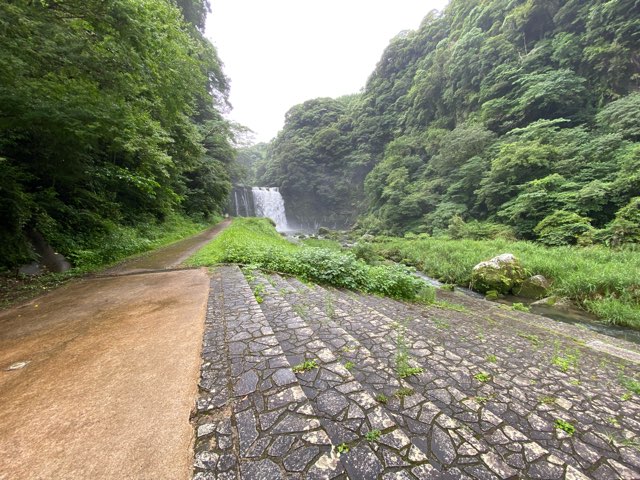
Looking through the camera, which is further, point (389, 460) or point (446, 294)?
point (446, 294)

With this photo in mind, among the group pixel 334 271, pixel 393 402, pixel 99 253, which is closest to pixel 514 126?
pixel 334 271

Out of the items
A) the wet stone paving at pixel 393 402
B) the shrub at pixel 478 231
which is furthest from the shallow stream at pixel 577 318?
the shrub at pixel 478 231

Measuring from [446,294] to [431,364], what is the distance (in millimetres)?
6491

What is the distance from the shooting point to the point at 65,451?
5.70 feet

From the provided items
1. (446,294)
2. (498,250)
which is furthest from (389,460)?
(498,250)

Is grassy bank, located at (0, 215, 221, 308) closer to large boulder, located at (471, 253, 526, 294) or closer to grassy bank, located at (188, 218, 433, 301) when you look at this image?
grassy bank, located at (188, 218, 433, 301)

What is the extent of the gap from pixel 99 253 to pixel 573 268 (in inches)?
589

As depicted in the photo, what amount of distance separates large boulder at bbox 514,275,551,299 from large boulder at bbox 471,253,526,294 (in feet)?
0.55

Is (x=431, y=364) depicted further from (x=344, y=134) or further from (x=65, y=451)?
(x=344, y=134)

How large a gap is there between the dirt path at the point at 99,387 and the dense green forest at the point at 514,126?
48.2 ft

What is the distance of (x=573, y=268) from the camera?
892cm

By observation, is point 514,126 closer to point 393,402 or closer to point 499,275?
point 499,275

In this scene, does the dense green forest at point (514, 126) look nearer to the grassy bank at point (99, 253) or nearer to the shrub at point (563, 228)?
the shrub at point (563, 228)

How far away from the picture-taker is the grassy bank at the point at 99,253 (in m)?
5.16
